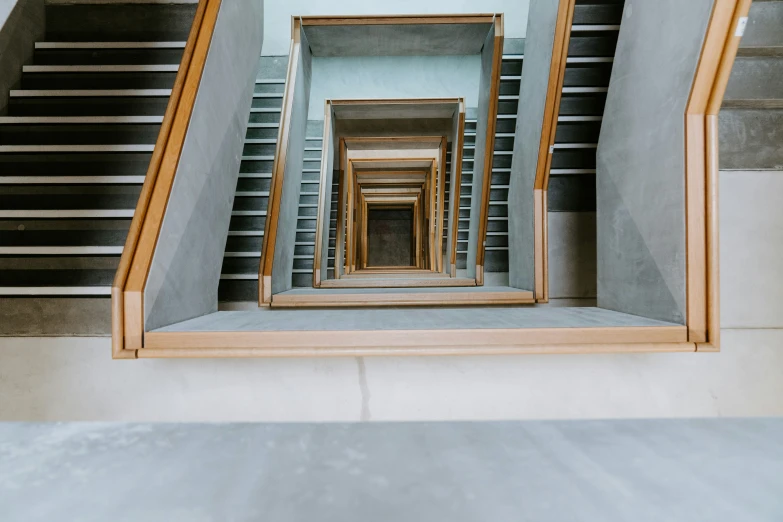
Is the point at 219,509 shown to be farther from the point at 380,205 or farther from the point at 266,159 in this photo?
the point at 380,205

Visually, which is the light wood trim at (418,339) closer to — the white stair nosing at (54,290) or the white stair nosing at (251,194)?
the white stair nosing at (54,290)

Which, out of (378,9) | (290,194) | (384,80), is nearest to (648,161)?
(290,194)

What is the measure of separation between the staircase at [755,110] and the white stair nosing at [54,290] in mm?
3539

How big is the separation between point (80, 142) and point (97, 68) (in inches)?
21.1

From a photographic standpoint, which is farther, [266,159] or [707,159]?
[266,159]

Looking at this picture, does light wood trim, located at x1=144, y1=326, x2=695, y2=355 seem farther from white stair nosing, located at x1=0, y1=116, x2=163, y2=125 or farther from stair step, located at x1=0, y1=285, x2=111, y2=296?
white stair nosing, located at x1=0, y1=116, x2=163, y2=125

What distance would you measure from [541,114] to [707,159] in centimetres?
147

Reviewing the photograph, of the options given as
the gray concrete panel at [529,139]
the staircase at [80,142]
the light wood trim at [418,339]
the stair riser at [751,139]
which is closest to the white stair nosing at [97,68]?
the staircase at [80,142]

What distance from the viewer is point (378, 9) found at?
5102 mm

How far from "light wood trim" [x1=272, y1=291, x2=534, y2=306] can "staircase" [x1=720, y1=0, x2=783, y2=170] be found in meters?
1.45

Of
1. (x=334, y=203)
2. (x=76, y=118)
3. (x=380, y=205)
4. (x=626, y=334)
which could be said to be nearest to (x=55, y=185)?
(x=76, y=118)

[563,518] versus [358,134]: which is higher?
[358,134]

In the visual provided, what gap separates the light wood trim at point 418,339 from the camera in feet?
5.22

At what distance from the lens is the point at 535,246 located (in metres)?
2.81
